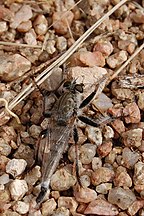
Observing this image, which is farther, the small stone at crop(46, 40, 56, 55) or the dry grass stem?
the small stone at crop(46, 40, 56, 55)

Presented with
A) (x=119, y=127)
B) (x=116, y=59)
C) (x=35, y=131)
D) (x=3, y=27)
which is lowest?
(x=119, y=127)

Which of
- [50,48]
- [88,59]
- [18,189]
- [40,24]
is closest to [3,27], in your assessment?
[40,24]

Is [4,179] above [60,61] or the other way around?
the other way around

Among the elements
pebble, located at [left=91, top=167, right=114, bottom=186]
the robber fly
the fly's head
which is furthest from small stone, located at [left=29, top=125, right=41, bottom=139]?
pebble, located at [left=91, top=167, right=114, bottom=186]

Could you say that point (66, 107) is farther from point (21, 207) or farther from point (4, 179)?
point (21, 207)

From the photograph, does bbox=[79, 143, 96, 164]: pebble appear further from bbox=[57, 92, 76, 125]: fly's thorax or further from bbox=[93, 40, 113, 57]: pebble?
bbox=[93, 40, 113, 57]: pebble

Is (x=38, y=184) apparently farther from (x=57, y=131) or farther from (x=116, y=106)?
(x=116, y=106)
